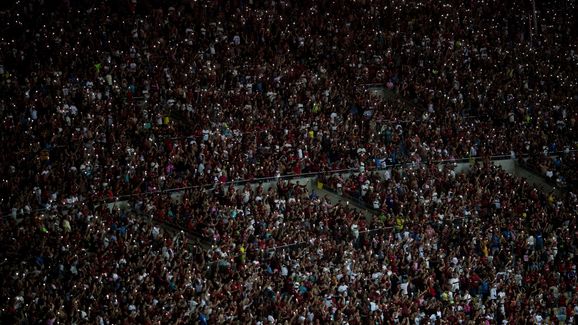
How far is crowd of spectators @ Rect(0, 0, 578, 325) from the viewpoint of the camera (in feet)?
96.0

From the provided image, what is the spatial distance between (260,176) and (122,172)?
16.4 ft

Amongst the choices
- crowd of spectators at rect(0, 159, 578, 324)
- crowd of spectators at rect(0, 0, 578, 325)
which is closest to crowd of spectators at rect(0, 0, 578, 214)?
crowd of spectators at rect(0, 0, 578, 325)

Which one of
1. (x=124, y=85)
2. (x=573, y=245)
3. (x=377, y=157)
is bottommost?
(x=573, y=245)

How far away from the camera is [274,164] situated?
3566 centimetres

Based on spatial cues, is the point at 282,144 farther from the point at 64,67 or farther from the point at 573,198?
the point at 573,198

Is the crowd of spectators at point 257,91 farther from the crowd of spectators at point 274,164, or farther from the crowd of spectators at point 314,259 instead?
the crowd of spectators at point 314,259

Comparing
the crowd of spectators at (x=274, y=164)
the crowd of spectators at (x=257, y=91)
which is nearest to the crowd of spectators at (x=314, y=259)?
the crowd of spectators at (x=274, y=164)

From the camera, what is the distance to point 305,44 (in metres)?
42.6

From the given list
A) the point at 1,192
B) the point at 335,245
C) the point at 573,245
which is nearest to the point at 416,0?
the point at 573,245

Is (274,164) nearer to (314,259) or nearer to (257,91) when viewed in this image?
(257,91)

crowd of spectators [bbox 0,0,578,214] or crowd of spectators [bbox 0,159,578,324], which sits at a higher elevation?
crowd of spectators [bbox 0,0,578,214]

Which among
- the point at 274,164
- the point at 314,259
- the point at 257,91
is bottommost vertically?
the point at 314,259

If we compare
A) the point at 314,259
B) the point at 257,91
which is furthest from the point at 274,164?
the point at 314,259

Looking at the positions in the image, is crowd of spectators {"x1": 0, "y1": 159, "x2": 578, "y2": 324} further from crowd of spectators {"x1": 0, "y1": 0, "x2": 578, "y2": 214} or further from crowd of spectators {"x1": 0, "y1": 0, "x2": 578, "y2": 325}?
crowd of spectators {"x1": 0, "y1": 0, "x2": 578, "y2": 214}
